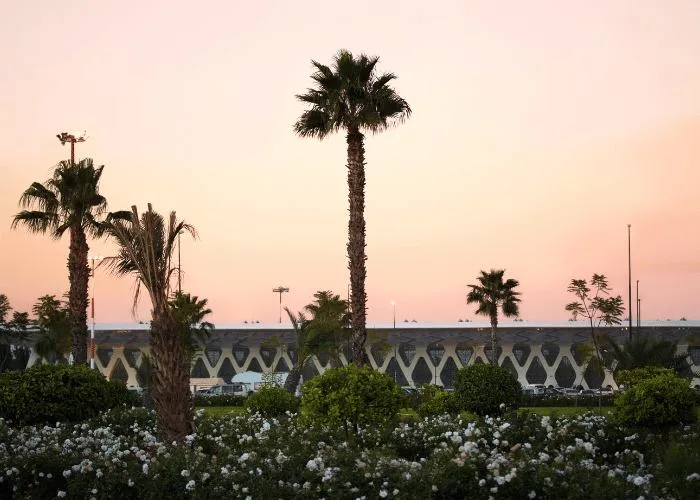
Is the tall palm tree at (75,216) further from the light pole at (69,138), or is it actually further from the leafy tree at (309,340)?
the leafy tree at (309,340)

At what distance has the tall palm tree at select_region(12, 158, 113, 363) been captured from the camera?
35.1 m

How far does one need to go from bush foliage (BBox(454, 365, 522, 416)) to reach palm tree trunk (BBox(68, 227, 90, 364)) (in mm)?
13737

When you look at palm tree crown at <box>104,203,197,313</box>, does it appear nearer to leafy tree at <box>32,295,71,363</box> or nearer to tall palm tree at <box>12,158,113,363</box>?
tall palm tree at <box>12,158,113,363</box>

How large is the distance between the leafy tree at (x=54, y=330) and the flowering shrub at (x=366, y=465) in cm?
5977

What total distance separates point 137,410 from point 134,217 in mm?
8715

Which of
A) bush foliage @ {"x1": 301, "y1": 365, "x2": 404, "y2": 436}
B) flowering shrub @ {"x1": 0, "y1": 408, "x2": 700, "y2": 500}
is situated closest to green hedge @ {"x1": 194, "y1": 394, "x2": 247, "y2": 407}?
bush foliage @ {"x1": 301, "y1": 365, "x2": 404, "y2": 436}

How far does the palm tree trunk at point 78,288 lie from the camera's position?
115ft

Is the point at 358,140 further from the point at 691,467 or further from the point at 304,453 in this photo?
the point at 691,467

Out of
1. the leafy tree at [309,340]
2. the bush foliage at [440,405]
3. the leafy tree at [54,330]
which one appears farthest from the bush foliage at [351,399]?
the leafy tree at [54,330]

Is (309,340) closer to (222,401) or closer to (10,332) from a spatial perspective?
(222,401)

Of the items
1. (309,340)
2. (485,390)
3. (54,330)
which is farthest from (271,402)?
(54,330)

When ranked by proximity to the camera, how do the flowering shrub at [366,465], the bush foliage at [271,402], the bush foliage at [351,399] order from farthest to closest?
the bush foliage at [271,402]
the bush foliage at [351,399]
the flowering shrub at [366,465]

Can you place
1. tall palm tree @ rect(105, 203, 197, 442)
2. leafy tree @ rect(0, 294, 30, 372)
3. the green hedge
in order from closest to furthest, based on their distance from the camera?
tall palm tree @ rect(105, 203, 197, 442), the green hedge, leafy tree @ rect(0, 294, 30, 372)

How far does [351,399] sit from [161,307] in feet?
18.6
